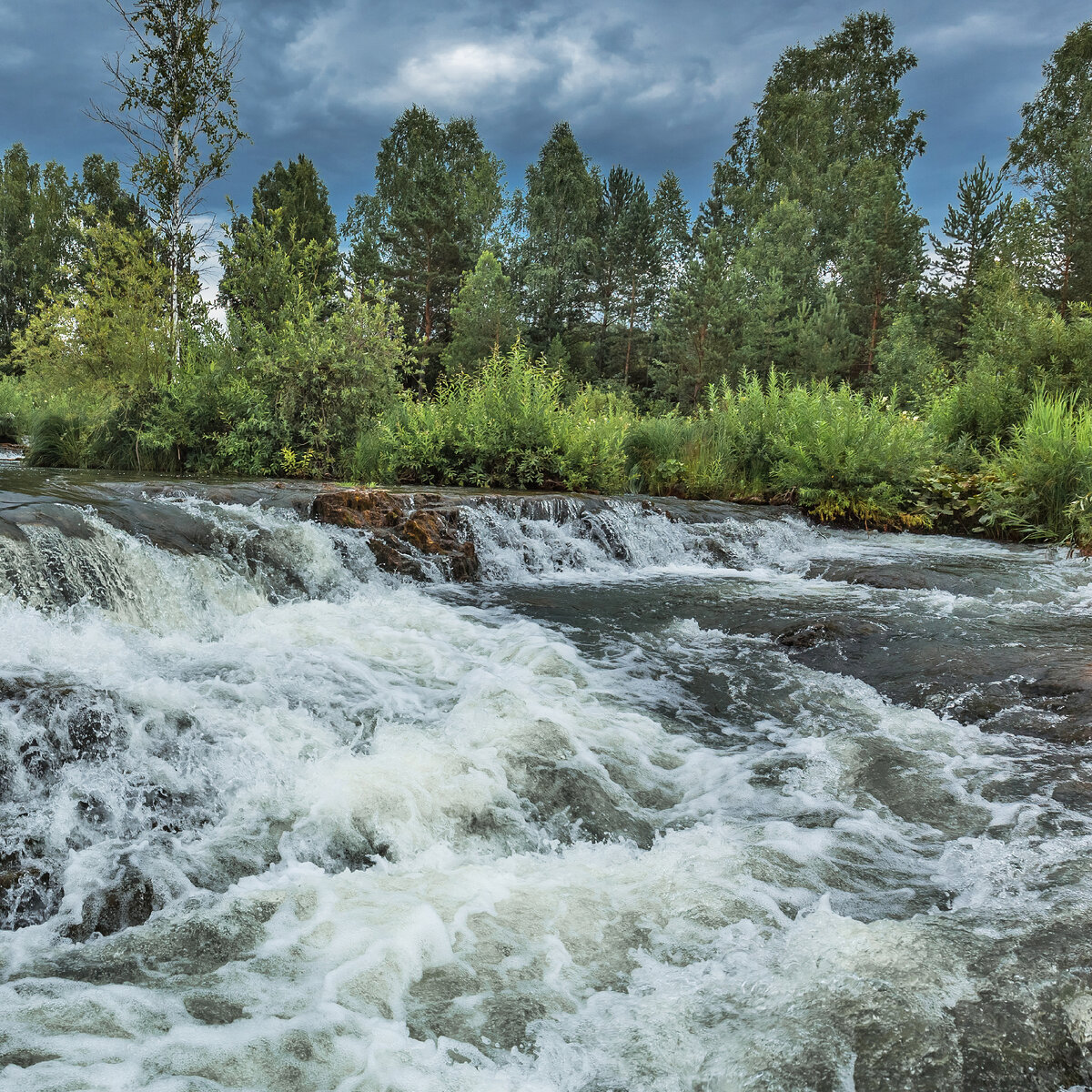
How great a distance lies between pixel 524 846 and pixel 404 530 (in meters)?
4.91

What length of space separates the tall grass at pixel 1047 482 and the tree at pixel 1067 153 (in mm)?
17758

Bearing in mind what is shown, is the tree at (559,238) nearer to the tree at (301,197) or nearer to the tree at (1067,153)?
the tree at (301,197)

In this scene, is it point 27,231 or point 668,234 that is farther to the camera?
point 27,231

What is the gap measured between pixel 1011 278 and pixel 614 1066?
21989 mm

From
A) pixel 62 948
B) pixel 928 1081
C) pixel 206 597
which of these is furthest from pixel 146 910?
pixel 206 597

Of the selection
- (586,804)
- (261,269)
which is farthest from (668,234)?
(586,804)

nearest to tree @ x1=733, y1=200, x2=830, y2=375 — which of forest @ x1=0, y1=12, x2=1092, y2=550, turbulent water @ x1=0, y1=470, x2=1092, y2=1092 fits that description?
forest @ x1=0, y1=12, x2=1092, y2=550

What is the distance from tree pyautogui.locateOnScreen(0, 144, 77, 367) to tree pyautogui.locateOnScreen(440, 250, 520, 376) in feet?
73.4

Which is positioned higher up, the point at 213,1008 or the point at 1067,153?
the point at 1067,153

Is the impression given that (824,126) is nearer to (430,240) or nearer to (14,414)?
(430,240)

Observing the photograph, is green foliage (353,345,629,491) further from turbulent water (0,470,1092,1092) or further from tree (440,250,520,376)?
tree (440,250,520,376)

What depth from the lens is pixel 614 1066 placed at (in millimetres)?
1657

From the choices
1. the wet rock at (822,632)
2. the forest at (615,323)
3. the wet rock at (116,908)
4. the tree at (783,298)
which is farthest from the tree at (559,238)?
the wet rock at (116,908)

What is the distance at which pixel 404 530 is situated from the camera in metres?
7.18
